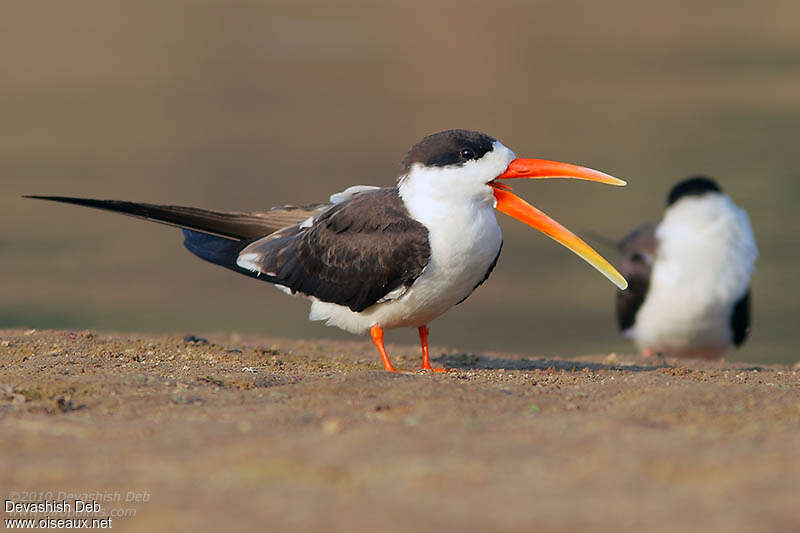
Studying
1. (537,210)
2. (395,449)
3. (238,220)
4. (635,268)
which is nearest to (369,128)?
(635,268)

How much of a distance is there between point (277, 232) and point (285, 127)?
14666 mm

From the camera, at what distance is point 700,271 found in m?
9.62

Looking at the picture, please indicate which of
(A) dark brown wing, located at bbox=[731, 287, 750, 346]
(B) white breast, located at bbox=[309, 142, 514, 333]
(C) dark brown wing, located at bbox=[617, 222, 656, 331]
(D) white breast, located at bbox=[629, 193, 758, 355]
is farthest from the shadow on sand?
(C) dark brown wing, located at bbox=[617, 222, 656, 331]

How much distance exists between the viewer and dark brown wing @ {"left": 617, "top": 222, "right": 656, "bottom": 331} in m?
9.99

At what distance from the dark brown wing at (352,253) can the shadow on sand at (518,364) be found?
0.87 meters

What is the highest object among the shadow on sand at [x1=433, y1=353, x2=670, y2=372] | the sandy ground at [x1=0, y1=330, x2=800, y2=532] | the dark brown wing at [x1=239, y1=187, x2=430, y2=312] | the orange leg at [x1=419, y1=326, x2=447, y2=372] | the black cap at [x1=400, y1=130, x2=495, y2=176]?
the black cap at [x1=400, y1=130, x2=495, y2=176]

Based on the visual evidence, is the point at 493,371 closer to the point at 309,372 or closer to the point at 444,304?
the point at 444,304

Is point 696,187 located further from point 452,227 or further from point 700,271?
point 452,227

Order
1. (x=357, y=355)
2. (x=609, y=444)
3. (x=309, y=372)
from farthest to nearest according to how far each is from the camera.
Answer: (x=357, y=355) < (x=309, y=372) < (x=609, y=444)

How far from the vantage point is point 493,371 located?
621 centimetres

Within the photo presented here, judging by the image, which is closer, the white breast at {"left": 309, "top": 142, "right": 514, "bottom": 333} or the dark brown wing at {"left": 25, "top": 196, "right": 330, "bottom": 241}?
the white breast at {"left": 309, "top": 142, "right": 514, "bottom": 333}

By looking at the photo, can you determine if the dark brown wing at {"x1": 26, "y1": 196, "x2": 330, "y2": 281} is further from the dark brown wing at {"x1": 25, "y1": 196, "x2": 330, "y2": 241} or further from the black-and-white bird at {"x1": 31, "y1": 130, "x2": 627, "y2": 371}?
the black-and-white bird at {"x1": 31, "y1": 130, "x2": 627, "y2": 371}

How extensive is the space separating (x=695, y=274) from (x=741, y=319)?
55 centimetres

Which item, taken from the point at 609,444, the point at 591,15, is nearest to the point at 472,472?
the point at 609,444
